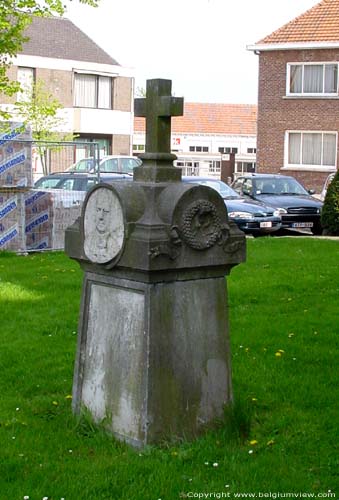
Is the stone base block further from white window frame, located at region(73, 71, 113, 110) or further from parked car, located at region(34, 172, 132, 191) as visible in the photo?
white window frame, located at region(73, 71, 113, 110)

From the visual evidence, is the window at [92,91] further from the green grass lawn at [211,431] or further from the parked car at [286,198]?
the green grass lawn at [211,431]

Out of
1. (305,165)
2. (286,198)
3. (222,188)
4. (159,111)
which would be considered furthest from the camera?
(305,165)

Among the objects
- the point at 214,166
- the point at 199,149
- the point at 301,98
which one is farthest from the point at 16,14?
the point at 199,149

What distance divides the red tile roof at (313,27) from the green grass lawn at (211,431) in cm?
2868

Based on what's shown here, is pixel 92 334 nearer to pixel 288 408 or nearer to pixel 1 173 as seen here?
pixel 288 408

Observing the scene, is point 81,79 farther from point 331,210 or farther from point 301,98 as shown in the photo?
point 331,210

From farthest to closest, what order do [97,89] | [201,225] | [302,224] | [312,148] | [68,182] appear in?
[97,89] → [312,148] → [302,224] → [68,182] → [201,225]

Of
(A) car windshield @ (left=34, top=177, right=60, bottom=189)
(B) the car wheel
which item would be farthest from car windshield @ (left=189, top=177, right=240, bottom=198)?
(A) car windshield @ (left=34, top=177, right=60, bottom=189)

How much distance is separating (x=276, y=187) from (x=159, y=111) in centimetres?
1821

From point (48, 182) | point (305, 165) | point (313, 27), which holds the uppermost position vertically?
point (313, 27)

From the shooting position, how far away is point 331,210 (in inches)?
781

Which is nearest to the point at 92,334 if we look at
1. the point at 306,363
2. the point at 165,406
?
the point at 165,406

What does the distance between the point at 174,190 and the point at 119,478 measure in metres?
1.68

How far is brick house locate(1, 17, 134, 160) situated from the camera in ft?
152
